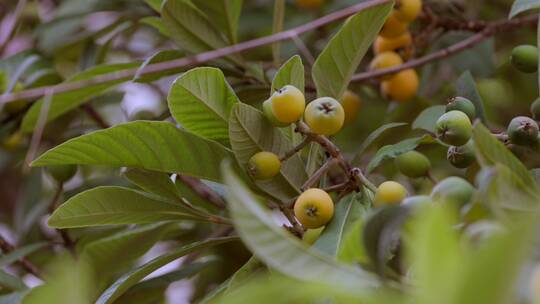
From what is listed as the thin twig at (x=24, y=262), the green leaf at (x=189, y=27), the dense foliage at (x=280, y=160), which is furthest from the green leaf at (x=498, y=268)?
the thin twig at (x=24, y=262)

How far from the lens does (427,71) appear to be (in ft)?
4.56

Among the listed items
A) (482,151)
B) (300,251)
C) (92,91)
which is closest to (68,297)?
(300,251)

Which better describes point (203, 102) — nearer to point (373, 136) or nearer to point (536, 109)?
point (373, 136)

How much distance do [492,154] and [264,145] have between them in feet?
0.80

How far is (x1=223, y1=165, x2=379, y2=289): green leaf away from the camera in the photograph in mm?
485

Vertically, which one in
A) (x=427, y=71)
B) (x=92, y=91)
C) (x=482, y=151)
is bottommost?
(x=427, y=71)

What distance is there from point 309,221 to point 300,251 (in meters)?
0.23

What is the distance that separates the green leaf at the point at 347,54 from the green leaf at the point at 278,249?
363mm

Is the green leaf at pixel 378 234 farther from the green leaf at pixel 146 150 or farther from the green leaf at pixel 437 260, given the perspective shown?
the green leaf at pixel 146 150

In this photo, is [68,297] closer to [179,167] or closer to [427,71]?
[179,167]


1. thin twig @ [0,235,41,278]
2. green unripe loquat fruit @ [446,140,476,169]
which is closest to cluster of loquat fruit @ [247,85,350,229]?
green unripe loquat fruit @ [446,140,476,169]

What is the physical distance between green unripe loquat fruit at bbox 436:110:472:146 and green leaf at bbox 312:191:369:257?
9cm

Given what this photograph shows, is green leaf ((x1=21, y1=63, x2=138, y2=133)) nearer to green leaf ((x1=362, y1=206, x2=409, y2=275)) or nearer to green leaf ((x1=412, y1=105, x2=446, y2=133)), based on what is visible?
green leaf ((x1=412, y1=105, x2=446, y2=133))

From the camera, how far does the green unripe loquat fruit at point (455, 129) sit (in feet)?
2.33
